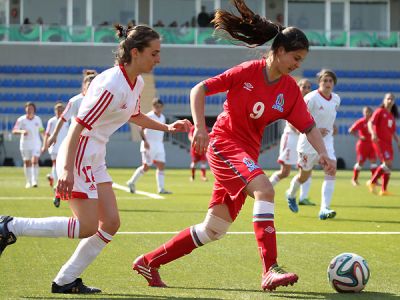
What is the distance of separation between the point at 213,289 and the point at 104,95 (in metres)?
1.71

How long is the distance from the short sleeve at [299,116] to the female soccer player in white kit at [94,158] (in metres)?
1.20

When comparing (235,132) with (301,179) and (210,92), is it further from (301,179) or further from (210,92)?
(301,179)

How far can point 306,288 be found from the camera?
7.24 metres

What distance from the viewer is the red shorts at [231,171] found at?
23.1ft

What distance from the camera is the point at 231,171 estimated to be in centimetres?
712

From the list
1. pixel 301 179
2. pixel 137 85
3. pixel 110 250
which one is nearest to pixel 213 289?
pixel 137 85

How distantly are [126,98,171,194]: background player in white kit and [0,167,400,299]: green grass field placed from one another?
11.3 feet

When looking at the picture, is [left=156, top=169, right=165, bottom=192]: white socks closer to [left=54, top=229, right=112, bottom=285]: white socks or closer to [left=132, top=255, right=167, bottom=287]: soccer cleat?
[left=132, top=255, right=167, bottom=287]: soccer cleat

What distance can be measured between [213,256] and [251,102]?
8.09 ft

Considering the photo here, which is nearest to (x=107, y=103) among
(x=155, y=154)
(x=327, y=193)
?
(x=327, y=193)

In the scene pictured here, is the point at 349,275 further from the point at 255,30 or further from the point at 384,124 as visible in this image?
the point at 384,124

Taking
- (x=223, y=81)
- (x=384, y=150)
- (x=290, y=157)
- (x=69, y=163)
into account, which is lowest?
(x=384, y=150)

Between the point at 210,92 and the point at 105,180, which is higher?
the point at 210,92

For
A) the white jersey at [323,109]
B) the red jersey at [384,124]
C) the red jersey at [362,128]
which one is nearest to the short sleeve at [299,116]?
the white jersey at [323,109]
